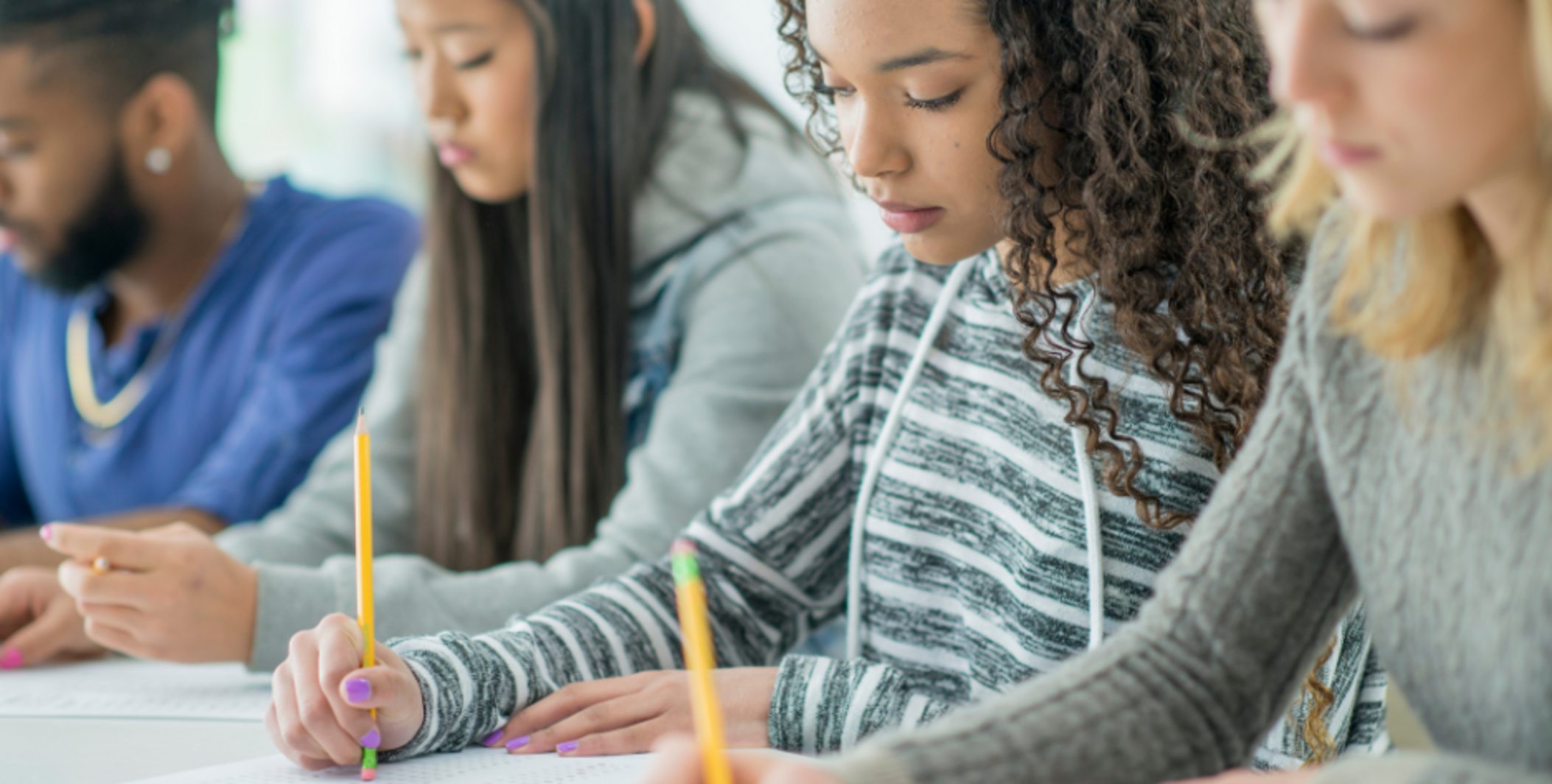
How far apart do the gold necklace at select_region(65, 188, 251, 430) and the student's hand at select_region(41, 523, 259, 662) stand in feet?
2.73

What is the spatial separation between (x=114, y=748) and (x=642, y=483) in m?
0.48

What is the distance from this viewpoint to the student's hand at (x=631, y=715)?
2.55ft

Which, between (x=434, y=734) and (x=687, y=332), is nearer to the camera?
(x=434, y=734)

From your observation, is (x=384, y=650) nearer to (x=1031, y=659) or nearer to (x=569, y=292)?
(x=1031, y=659)

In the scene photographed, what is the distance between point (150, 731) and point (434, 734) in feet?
0.82

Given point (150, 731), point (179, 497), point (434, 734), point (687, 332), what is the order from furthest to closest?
point (179, 497)
point (687, 332)
point (150, 731)
point (434, 734)

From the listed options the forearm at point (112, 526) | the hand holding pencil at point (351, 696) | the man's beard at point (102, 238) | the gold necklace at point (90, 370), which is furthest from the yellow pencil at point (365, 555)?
the man's beard at point (102, 238)

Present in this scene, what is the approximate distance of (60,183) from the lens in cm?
173

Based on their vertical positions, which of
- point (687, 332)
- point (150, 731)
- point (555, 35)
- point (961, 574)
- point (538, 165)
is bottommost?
point (150, 731)

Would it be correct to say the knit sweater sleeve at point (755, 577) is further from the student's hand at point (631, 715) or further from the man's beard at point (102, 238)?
the man's beard at point (102, 238)

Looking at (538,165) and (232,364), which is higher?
(538,165)

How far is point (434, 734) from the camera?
750 mm

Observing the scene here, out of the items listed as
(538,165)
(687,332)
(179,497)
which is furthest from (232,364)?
(687,332)

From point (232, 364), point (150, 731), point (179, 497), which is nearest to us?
point (150, 731)
